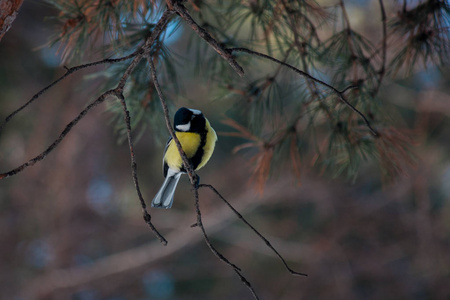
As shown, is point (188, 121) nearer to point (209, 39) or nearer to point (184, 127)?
point (184, 127)

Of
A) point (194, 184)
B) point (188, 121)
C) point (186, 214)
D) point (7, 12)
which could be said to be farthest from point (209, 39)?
point (186, 214)

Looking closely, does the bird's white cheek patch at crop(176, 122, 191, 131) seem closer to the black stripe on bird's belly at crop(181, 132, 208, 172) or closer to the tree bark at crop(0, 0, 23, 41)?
the black stripe on bird's belly at crop(181, 132, 208, 172)

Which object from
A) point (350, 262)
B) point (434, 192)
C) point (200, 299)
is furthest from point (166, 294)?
point (434, 192)

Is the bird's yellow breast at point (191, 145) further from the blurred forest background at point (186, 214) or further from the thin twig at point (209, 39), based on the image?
the blurred forest background at point (186, 214)

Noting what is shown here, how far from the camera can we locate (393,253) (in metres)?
3.08

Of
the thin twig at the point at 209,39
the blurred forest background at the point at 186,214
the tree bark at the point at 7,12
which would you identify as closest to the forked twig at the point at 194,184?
the thin twig at the point at 209,39

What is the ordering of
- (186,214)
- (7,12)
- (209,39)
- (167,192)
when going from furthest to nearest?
(186,214)
(167,192)
(7,12)
(209,39)

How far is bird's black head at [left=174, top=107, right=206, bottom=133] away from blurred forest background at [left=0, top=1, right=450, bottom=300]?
1445mm

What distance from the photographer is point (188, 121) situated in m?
1.34

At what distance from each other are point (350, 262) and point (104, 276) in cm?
171

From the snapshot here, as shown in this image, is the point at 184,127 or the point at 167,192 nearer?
the point at 184,127

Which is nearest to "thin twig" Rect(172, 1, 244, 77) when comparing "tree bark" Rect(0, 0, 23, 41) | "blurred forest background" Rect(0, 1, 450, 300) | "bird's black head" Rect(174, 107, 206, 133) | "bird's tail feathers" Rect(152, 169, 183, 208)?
"tree bark" Rect(0, 0, 23, 41)

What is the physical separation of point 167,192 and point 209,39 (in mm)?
834

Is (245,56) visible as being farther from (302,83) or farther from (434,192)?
(434,192)
